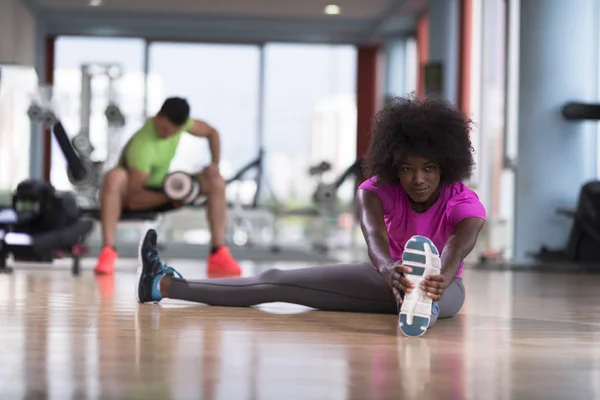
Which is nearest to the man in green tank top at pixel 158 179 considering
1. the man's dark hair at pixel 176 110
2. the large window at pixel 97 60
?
the man's dark hair at pixel 176 110

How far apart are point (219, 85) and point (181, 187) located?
7.42 m

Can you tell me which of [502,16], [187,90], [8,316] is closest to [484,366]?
[8,316]

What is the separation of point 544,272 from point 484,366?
406cm

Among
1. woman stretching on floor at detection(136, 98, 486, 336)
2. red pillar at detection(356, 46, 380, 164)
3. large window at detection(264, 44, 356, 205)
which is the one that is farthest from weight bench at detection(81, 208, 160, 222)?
red pillar at detection(356, 46, 380, 164)

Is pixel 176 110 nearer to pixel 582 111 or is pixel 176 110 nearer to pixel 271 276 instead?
pixel 271 276

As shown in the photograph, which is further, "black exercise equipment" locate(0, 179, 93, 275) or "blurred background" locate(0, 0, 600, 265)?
"blurred background" locate(0, 0, 600, 265)

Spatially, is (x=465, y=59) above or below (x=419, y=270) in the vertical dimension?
above

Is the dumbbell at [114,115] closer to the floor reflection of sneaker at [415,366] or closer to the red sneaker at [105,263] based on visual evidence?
the red sneaker at [105,263]

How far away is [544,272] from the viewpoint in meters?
5.80

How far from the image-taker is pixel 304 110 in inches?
484

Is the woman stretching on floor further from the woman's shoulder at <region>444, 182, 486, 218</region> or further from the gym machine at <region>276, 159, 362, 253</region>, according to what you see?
the gym machine at <region>276, 159, 362, 253</region>

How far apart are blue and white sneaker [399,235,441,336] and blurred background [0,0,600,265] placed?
14.1ft

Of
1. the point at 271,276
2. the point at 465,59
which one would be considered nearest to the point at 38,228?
the point at 271,276

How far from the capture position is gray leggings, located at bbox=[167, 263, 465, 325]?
2.73 metres
